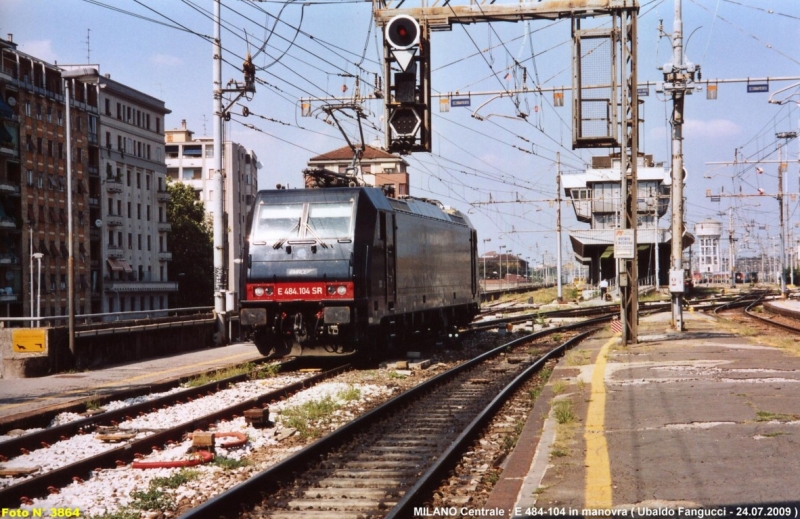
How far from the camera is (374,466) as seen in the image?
952 cm

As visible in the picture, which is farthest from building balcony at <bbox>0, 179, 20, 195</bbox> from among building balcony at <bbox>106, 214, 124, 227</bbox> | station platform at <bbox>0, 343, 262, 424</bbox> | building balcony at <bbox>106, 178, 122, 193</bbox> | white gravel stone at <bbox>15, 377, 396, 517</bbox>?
white gravel stone at <bbox>15, 377, 396, 517</bbox>

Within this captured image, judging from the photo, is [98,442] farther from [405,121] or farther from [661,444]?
[405,121]

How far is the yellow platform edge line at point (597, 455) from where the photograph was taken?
709cm

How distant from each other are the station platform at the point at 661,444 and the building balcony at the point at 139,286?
7314cm

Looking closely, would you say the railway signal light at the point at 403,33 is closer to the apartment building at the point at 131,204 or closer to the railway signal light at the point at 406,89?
the railway signal light at the point at 406,89

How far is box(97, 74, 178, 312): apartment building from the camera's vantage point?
85.8m

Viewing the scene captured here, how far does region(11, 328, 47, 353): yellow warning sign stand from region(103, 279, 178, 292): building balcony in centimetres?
6838

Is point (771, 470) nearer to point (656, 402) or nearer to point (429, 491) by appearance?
point (429, 491)

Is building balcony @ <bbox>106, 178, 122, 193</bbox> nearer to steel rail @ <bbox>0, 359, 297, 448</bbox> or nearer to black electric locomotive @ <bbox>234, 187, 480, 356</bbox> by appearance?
black electric locomotive @ <bbox>234, 187, 480, 356</bbox>

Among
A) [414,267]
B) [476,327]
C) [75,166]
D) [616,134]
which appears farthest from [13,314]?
[616,134]

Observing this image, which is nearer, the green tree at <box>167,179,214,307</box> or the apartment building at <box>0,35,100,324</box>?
the apartment building at <box>0,35,100,324</box>

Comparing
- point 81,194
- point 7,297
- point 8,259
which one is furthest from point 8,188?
point 81,194

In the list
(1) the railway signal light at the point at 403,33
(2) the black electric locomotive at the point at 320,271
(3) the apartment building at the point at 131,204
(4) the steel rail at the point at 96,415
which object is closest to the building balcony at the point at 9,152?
(3) the apartment building at the point at 131,204

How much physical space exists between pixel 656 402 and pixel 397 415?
10.9ft
